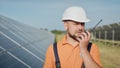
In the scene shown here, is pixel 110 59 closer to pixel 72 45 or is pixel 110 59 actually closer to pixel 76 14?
pixel 72 45

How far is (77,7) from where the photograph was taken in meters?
4.34

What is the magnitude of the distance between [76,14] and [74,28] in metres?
0.19

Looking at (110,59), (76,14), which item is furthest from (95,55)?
(110,59)

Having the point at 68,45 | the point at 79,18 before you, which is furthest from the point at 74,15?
the point at 68,45

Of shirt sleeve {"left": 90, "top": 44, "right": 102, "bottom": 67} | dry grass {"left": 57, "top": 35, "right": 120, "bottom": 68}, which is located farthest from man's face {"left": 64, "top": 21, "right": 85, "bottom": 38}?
dry grass {"left": 57, "top": 35, "right": 120, "bottom": 68}

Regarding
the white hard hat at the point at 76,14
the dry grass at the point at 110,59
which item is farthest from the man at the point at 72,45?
the dry grass at the point at 110,59

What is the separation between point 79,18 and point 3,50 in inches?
174

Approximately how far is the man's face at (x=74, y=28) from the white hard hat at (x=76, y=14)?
0.19ft

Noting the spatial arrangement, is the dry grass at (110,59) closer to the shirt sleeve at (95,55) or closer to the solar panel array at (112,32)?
the solar panel array at (112,32)

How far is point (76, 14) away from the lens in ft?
14.0

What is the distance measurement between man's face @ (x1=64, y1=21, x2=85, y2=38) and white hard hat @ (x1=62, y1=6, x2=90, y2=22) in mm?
57

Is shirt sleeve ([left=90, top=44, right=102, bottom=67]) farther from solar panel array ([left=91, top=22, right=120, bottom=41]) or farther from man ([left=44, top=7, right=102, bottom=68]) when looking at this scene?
solar panel array ([left=91, top=22, right=120, bottom=41])

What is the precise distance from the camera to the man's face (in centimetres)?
414

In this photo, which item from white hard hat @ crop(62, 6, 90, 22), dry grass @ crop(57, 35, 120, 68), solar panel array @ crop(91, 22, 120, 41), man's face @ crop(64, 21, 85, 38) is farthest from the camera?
solar panel array @ crop(91, 22, 120, 41)
